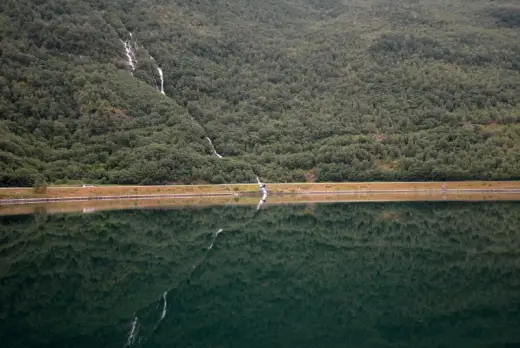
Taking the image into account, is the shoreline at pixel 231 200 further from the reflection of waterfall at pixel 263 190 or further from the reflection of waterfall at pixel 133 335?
the reflection of waterfall at pixel 133 335

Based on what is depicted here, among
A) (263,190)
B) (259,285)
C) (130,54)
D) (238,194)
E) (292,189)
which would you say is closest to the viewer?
(259,285)

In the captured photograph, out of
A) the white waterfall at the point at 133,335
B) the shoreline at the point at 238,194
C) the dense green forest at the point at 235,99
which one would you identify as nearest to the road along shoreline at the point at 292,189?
the shoreline at the point at 238,194

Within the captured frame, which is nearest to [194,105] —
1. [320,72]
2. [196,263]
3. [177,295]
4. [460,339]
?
[320,72]

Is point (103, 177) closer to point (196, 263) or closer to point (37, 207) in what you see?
point (37, 207)

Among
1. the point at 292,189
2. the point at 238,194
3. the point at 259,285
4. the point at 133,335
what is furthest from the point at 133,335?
the point at 292,189

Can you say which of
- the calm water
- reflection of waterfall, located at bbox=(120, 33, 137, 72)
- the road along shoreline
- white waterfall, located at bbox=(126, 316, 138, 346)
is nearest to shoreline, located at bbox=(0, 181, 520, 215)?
the road along shoreline

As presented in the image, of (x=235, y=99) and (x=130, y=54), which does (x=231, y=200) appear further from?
(x=130, y=54)
